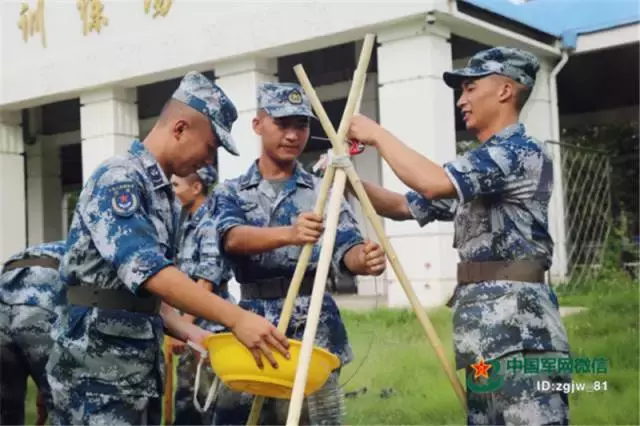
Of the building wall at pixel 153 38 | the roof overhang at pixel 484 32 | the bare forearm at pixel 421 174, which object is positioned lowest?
the bare forearm at pixel 421 174

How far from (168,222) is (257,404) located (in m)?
0.66

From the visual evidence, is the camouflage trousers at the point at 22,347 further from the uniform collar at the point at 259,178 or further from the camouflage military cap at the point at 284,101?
the camouflage military cap at the point at 284,101

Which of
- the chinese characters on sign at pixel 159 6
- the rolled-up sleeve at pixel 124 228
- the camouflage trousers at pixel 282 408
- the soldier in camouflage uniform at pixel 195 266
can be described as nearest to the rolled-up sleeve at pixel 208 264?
the soldier in camouflage uniform at pixel 195 266

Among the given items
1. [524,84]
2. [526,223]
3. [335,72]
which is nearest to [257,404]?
[526,223]

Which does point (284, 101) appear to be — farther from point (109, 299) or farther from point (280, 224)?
point (109, 299)

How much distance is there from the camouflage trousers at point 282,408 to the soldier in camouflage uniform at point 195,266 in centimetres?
51

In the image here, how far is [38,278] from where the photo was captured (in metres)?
3.38

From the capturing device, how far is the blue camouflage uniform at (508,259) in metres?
2.46

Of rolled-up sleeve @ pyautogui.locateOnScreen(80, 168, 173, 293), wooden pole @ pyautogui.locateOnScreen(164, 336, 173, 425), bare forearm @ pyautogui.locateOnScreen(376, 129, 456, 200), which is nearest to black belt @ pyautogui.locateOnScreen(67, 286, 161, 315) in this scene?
rolled-up sleeve @ pyautogui.locateOnScreen(80, 168, 173, 293)

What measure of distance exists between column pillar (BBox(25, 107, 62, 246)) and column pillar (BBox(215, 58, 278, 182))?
255 inches

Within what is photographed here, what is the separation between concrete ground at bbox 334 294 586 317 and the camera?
7075 mm

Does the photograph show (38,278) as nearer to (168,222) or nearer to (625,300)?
(168,222)

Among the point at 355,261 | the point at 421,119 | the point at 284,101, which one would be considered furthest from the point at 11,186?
the point at 355,261

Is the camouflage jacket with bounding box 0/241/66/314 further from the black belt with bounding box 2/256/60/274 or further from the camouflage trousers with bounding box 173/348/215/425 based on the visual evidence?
the camouflage trousers with bounding box 173/348/215/425
